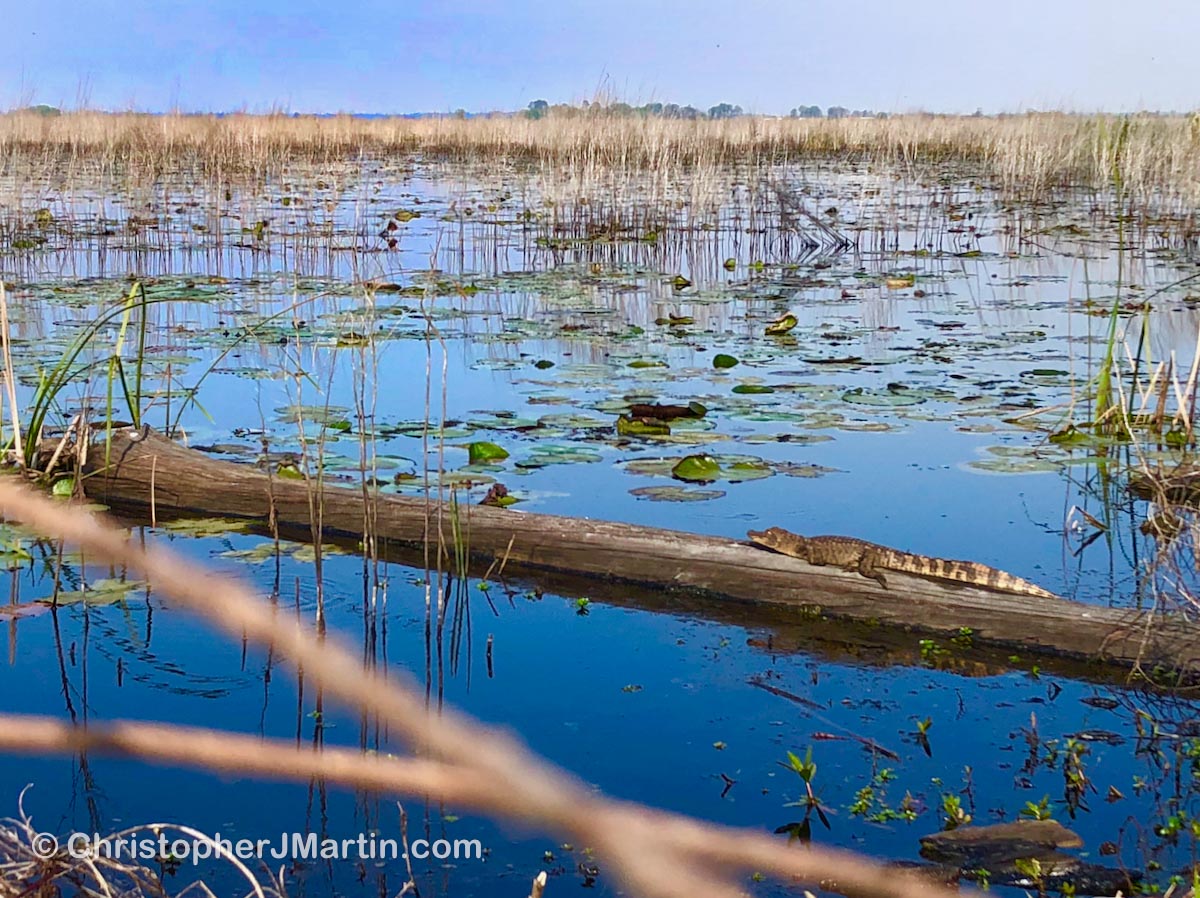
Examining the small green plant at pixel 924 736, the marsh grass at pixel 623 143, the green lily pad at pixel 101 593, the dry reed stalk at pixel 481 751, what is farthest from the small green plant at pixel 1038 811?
the marsh grass at pixel 623 143

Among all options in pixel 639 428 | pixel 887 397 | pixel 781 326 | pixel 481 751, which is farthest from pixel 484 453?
pixel 481 751

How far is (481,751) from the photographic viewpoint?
328 millimetres

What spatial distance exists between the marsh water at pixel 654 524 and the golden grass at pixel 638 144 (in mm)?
1750

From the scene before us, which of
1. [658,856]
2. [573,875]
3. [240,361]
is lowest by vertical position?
[573,875]

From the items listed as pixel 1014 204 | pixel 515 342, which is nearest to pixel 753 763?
pixel 515 342

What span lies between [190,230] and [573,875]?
1183cm

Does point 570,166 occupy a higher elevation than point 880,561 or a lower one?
higher

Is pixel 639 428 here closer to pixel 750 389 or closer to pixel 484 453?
pixel 484 453

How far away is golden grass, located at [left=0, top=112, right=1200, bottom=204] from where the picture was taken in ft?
45.6

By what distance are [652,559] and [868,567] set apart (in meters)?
0.60

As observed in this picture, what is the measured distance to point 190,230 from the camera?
42.8 feet

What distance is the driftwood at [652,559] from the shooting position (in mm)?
3189

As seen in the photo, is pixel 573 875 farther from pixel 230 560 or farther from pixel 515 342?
pixel 515 342

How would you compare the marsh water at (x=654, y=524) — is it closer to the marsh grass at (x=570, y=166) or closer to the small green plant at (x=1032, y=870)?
the small green plant at (x=1032, y=870)
